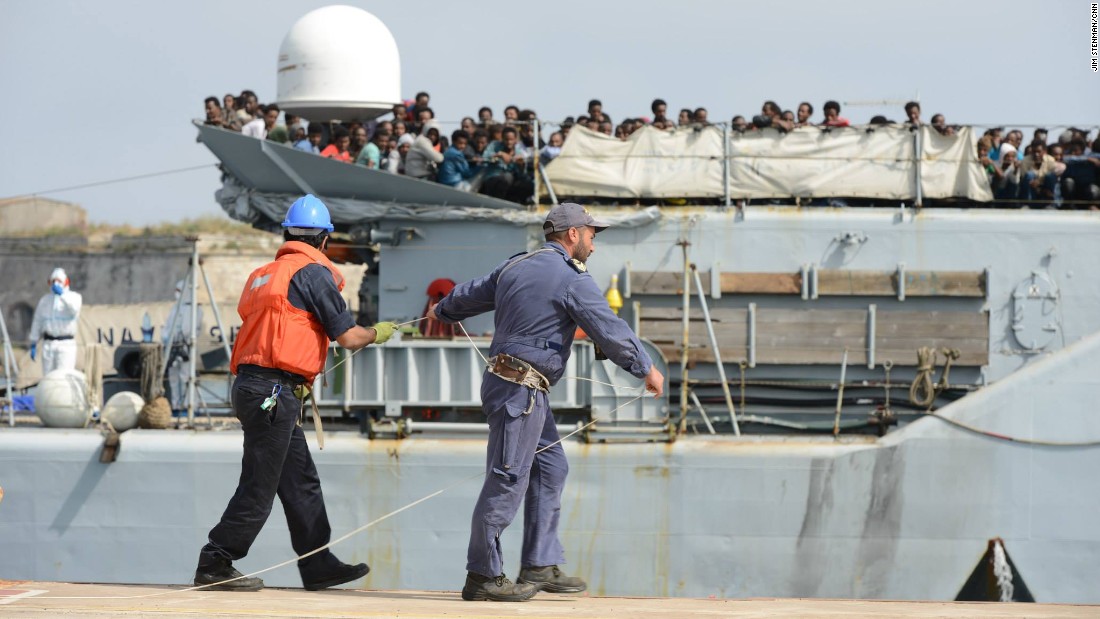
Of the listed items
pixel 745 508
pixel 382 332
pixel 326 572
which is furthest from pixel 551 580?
pixel 745 508

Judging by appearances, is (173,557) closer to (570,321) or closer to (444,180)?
(444,180)

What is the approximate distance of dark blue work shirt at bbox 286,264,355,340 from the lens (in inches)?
241

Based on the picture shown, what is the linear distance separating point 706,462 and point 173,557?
4.32 metres

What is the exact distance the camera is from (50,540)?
35.2 ft

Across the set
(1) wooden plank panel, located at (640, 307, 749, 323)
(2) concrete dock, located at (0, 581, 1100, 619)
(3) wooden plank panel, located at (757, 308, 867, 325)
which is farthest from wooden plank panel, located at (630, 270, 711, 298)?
(2) concrete dock, located at (0, 581, 1100, 619)

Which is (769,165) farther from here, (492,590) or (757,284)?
(492,590)

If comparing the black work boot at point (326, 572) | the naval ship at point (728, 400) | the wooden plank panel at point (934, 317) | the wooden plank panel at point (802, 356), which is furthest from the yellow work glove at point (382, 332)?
the wooden plank panel at point (934, 317)

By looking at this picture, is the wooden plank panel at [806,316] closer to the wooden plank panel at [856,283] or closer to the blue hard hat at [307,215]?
the wooden plank panel at [856,283]

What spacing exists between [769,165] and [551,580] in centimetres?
623

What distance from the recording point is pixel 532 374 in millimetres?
6062

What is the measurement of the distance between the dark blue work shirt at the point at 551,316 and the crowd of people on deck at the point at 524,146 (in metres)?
5.31

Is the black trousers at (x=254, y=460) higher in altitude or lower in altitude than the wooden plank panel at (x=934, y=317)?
lower

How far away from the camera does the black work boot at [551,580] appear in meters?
6.29

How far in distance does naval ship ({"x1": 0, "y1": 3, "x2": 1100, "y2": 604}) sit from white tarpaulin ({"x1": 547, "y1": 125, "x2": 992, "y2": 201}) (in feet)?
0.07
